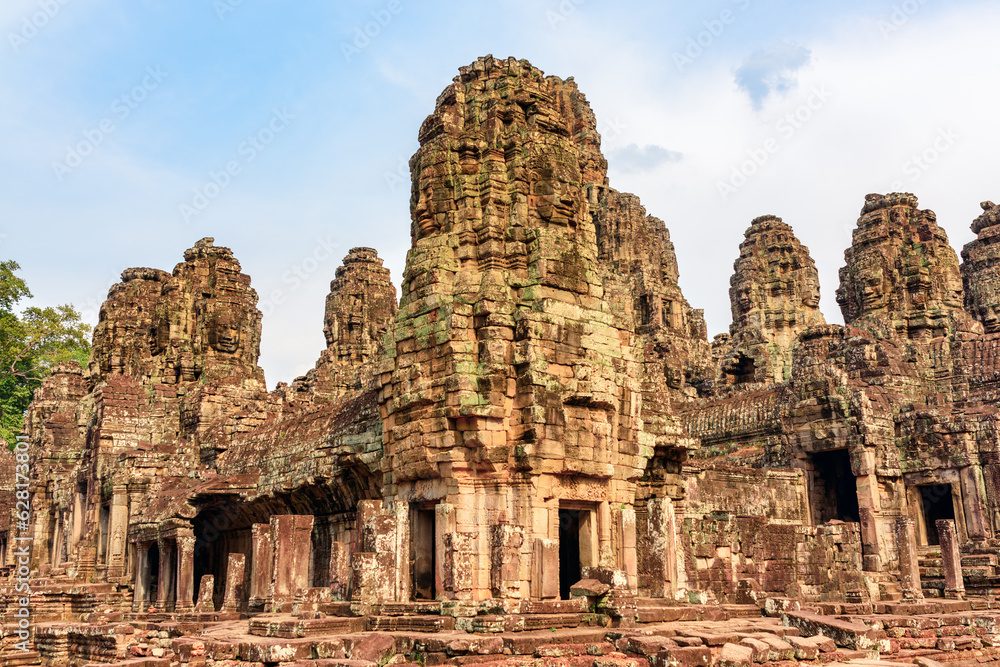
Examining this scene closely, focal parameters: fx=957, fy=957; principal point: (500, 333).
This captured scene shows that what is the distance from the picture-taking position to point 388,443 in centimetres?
1558

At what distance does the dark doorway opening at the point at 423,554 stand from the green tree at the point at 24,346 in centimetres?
3837

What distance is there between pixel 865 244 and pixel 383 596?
2492cm

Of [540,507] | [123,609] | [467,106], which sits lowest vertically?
[123,609]

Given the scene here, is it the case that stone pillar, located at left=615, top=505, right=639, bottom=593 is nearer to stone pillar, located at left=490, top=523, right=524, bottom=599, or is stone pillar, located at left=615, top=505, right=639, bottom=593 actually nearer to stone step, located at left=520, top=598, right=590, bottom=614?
stone step, located at left=520, top=598, right=590, bottom=614

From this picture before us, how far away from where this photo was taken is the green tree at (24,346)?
48375mm

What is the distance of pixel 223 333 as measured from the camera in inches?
1318

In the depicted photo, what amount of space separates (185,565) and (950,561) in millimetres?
16820

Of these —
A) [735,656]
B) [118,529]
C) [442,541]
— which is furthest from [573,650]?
[118,529]

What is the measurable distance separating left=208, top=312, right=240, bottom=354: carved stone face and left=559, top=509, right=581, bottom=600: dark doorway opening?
20.4 meters

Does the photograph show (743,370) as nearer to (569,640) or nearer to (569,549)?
(569,549)

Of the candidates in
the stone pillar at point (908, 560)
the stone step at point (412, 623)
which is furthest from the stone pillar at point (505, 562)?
the stone pillar at point (908, 560)

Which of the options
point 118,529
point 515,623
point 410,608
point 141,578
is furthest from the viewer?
point 118,529

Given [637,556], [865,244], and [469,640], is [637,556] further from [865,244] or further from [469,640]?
[865,244]

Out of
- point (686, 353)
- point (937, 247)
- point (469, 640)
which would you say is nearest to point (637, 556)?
point (469, 640)
